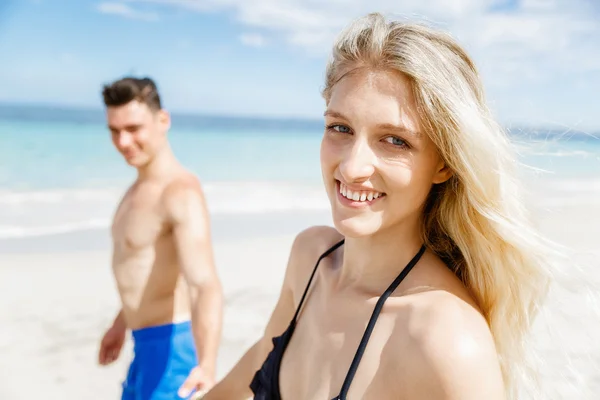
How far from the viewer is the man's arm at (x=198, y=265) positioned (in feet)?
10.5

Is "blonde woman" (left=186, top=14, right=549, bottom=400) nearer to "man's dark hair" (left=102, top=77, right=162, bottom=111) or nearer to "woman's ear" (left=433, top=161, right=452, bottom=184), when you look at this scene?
"woman's ear" (left=433, top=161, right=452, bottom=184)

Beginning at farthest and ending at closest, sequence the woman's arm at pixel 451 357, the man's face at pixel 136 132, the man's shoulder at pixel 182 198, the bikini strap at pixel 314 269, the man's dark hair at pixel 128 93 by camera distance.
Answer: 1. the man's dark hair at pixel 128 93
2. the man's face at pixel 136 132
3. the man's shoulder at pixel 182 198
4. the bikini strap at pixel 314 269
5. the woman's arm at pixel 451 357

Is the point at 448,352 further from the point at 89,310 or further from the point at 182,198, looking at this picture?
the point at 89,310

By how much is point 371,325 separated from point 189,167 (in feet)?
70.2

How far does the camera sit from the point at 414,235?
174 centimetres

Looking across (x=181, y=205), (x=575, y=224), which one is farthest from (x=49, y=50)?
(x=181, y=205)

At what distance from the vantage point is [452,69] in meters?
1.54

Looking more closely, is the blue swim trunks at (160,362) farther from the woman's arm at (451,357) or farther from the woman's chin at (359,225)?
the woman's arm at (451,357)

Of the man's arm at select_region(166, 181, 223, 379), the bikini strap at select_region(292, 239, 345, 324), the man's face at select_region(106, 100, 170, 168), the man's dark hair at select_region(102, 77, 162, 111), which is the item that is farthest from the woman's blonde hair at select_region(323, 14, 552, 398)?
the man's dark hair at select_region(102, 77, 162, 111)

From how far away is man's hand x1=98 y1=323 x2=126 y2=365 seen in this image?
377 cm

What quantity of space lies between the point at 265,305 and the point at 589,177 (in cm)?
1491

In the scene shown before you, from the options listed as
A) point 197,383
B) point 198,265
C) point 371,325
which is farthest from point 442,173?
point 198,265

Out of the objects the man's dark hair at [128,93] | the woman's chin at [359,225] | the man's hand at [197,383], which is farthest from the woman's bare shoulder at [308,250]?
the man's dark hair at [128,93]

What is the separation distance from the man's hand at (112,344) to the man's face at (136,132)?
99 centimetres
